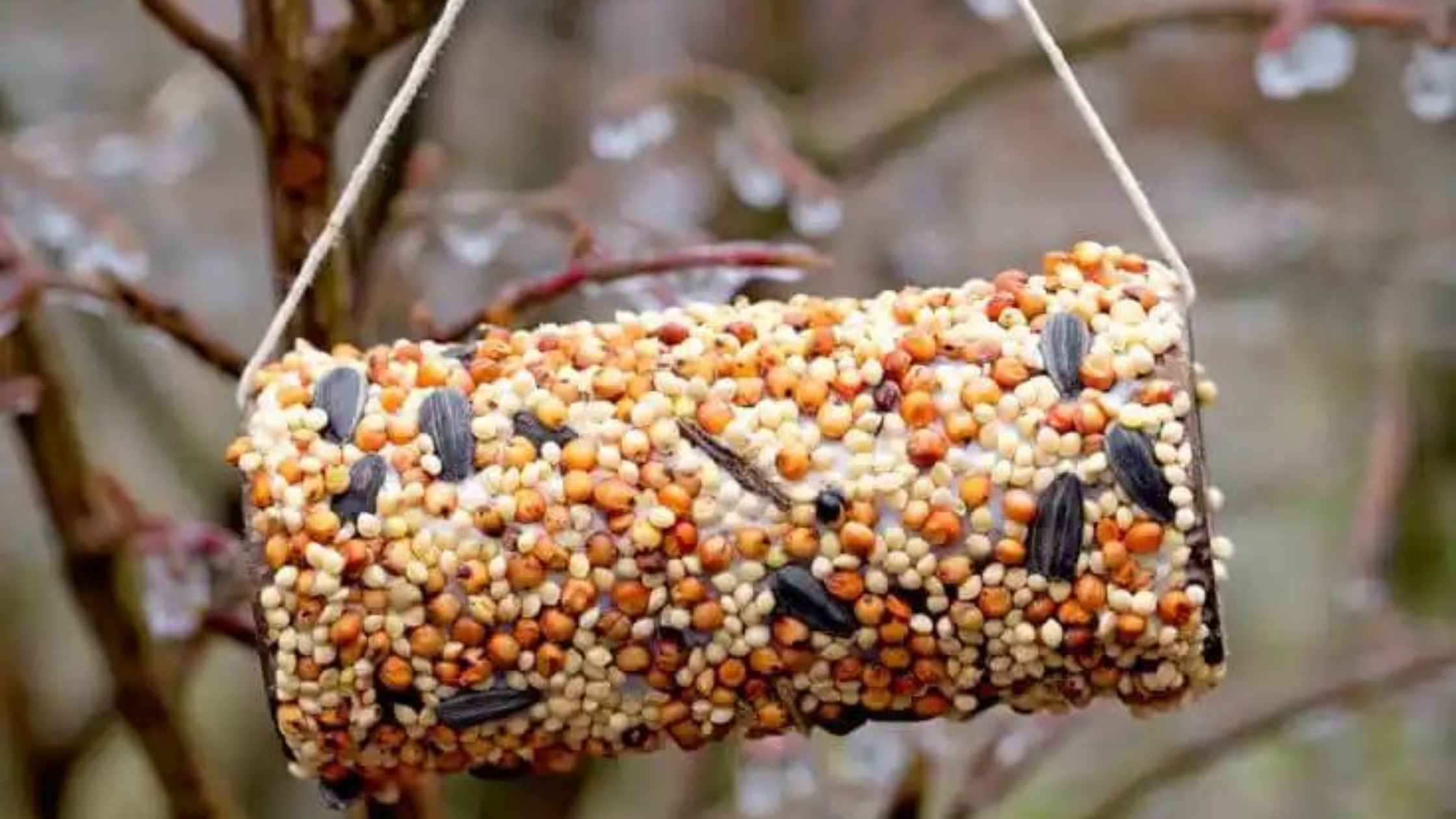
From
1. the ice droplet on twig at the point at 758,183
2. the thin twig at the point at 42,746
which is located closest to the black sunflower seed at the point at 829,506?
the ice droplet on twig at the point at 758,183

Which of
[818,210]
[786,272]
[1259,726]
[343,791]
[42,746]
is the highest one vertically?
[786,272]

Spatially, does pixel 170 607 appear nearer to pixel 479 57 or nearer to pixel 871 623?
pixel 871 623

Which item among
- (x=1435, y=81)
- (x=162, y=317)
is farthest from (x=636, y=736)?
(x=1435, y=81)

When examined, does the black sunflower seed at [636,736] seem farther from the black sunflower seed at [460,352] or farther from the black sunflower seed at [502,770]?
the black sunflower seed at [460,352]

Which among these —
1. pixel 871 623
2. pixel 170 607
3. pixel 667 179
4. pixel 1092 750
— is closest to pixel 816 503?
pixel 871 623

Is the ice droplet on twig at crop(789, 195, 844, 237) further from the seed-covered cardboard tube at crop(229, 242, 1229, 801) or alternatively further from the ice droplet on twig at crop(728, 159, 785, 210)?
the seed-covered cardboard tube at crop(229, 242, 1229, 801)

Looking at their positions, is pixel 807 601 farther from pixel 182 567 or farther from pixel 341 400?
pixel 182 567
